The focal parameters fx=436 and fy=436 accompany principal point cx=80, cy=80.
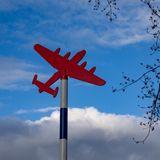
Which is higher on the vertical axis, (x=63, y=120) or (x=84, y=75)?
(x=84, y=75)

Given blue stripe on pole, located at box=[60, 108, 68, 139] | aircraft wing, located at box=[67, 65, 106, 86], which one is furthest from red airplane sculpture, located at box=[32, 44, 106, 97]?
blue stripe on pole, located at box=[60, 108, 68, 139]

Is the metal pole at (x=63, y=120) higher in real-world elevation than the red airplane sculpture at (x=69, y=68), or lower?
lower

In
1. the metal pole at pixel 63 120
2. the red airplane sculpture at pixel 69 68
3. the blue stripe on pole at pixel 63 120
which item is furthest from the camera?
the red airplane sculpture at pixel 69 68

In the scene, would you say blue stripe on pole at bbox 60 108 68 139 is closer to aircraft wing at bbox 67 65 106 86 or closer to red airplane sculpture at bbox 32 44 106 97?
red airplane sculpture at bbox 32 44 106 97

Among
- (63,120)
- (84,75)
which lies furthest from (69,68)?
(63,120)

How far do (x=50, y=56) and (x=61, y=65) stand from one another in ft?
1.78

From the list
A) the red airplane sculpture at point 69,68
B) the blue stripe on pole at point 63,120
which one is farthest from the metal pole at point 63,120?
the red airplane sculpture at point 69,68

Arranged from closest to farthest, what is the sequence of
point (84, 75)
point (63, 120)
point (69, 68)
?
point (63, 120), point (69, 68), point (84, 75)

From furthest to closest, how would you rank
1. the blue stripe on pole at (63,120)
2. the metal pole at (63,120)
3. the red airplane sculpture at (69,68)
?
the red airplane sculpture at (69,68)
the blue stripe on pole at (63,120)
the metal pole at (63,120)

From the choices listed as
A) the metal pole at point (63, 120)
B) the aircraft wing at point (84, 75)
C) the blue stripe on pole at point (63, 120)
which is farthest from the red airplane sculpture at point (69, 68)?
the blue stripe on pole at point (63, 120)

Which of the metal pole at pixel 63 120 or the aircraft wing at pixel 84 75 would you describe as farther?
the aircraft wing at pixel 84 75

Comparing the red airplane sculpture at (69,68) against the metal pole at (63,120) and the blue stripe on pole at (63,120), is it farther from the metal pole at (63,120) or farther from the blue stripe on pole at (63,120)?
the blue stripe on pole at (63,120)

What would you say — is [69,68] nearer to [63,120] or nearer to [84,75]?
[84,75]

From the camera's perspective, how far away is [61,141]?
14742mm
